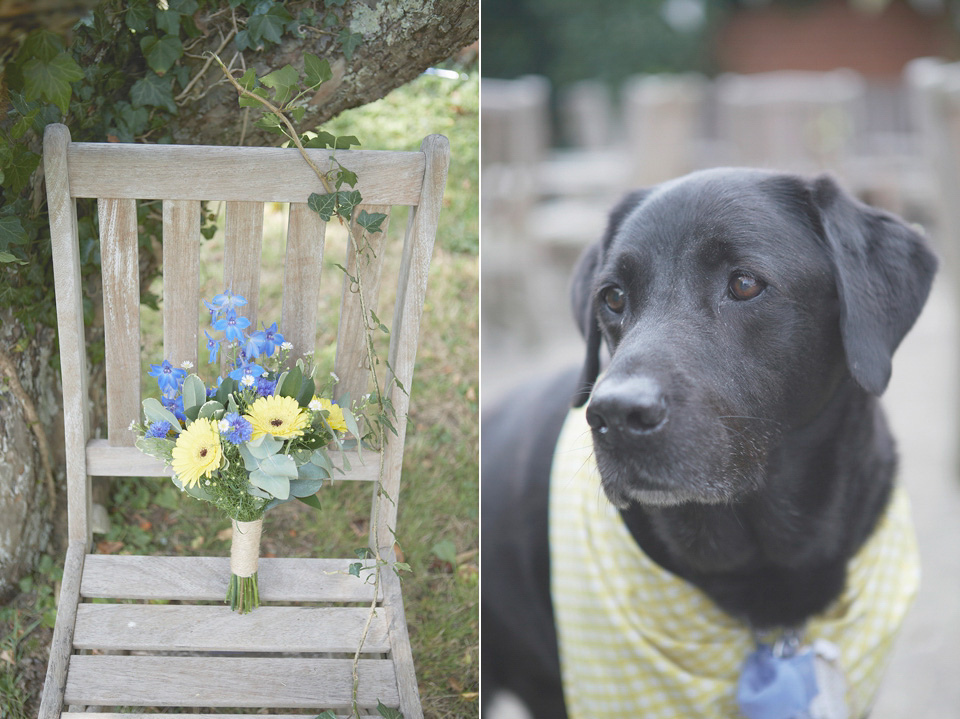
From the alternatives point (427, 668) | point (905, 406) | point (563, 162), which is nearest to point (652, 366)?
point (427, 668)

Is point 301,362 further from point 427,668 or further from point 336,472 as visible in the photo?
point 427,668

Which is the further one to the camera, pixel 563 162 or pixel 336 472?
pixel 563 162

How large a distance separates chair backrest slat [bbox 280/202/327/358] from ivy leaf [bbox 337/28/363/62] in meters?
0.39

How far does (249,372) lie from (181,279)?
0.97 ft

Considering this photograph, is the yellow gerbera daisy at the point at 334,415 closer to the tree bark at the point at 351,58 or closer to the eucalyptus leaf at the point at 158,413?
the eucalyptus leaf at the point at 158,413

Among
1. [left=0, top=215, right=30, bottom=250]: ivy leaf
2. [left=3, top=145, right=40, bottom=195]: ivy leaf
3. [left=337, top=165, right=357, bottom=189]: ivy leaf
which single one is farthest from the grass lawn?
[left=3, top=145, right=40, bottom=195]: ivy leaf

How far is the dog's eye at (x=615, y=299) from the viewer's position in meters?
1.64

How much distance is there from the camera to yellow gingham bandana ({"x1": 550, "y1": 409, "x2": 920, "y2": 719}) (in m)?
1.73

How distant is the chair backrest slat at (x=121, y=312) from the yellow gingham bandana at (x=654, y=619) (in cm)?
98

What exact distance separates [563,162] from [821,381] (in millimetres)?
6281

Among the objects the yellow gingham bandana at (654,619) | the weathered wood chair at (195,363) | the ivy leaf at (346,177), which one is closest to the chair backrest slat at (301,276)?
the weathered wood chair at (195,363)

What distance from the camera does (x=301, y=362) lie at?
5.84 ft

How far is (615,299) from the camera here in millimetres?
1669

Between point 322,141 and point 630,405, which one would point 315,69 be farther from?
point 630,405
